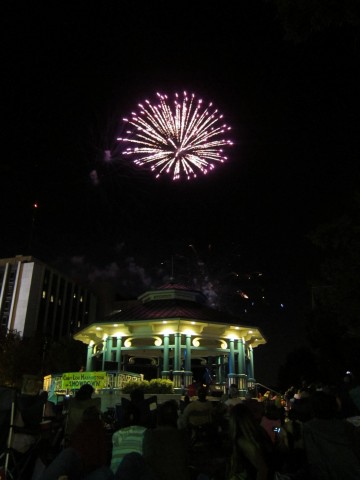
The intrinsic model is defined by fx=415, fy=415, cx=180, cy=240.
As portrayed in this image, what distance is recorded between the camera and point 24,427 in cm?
666

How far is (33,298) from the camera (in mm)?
86750

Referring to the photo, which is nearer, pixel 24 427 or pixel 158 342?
pixel 24 427

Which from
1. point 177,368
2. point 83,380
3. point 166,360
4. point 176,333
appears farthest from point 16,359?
point 83,380

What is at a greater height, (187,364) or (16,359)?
(16,359)

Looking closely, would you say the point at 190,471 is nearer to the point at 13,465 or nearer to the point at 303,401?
→ the point at 13,465

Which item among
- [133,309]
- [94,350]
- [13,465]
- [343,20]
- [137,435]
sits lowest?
[13,465]

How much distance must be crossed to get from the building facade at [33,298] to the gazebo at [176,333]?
204 feet

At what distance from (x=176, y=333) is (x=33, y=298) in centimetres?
7206

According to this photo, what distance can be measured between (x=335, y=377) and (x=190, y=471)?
3798cm

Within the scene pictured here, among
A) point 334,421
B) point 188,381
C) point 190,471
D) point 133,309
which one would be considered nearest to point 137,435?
point 190,471

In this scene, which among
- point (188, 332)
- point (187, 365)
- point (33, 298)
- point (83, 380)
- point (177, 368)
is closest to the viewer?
point (83, 380)

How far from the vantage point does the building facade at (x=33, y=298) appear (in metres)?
84.4

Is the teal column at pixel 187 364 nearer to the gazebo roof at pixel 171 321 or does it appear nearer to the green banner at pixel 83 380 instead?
the gazebo roof at pixel 171 321

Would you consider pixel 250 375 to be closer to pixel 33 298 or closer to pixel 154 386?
pixel 154 386
